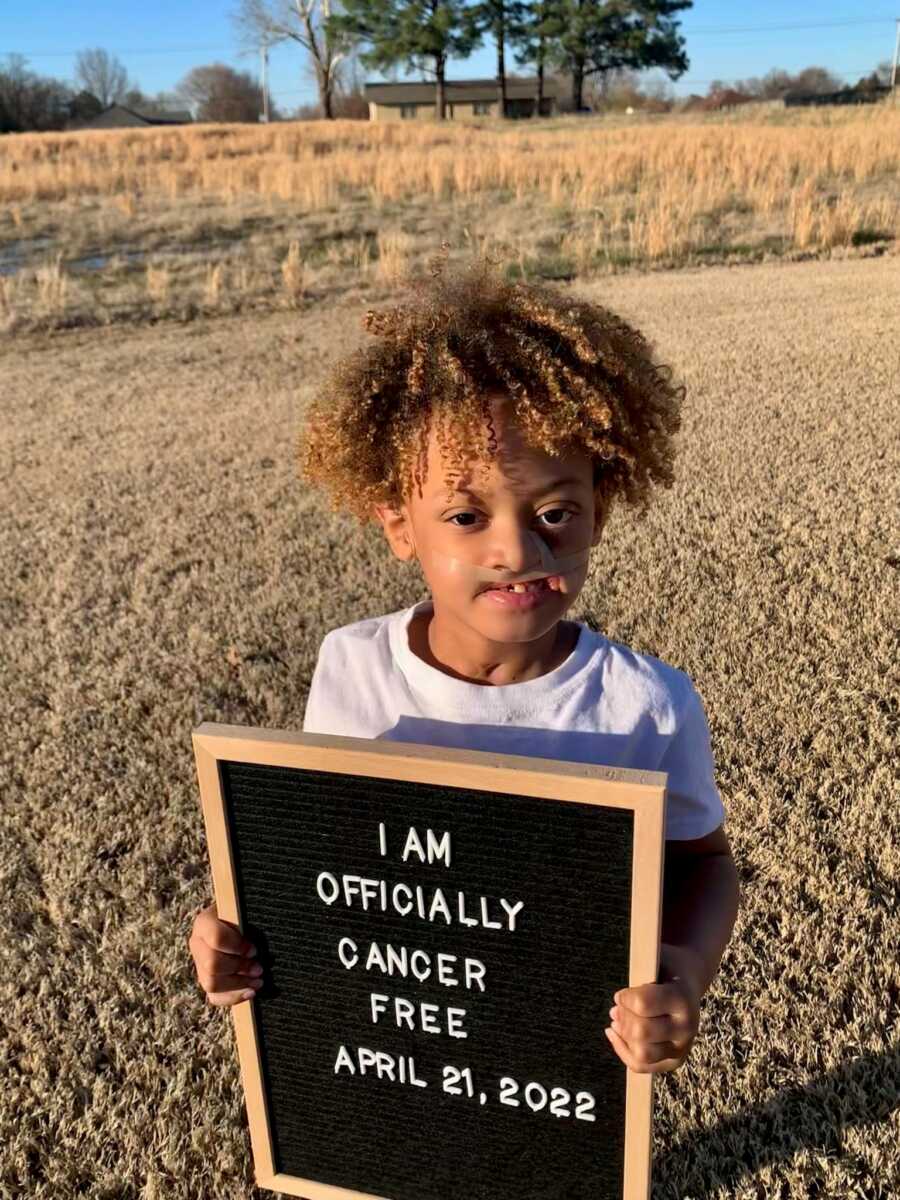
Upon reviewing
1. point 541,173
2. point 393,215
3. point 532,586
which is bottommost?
point 532,586

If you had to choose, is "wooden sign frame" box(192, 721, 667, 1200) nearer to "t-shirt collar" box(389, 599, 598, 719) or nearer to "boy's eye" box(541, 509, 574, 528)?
"t-shirt collar" box(389, 599, 598, 719)

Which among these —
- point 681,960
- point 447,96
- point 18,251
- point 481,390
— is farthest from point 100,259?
point 447,96

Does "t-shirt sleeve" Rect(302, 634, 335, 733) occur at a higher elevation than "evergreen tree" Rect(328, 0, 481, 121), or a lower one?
lower

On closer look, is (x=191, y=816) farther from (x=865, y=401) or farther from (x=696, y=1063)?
(x=865, y=401)

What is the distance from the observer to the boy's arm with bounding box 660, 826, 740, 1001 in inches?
50.6

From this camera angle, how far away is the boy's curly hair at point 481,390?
1.27 m

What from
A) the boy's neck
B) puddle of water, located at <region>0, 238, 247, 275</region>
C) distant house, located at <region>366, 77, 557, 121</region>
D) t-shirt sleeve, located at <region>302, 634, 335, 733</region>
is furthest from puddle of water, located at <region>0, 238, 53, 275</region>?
distant house, located at <region>366, 77, 557, 121</region>

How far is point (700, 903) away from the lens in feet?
4.49

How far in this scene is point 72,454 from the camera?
5.98 m

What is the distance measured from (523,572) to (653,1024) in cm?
57

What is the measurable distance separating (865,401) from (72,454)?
475cm

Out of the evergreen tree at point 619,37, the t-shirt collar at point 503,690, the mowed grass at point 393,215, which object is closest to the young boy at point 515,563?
the t-shirt collar at point 503,690

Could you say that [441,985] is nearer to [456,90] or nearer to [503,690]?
[503,690]

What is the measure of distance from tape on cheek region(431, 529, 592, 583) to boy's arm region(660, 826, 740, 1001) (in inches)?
18.1
